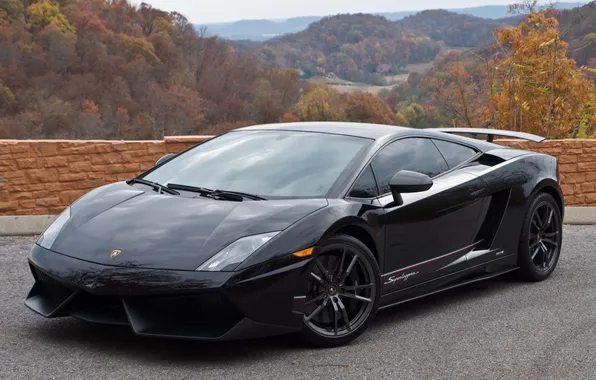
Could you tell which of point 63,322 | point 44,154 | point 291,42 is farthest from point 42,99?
point 63,322

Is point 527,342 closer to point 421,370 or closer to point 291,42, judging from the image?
point 421,370

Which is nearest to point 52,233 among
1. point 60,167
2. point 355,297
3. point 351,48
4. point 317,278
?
point 317,278

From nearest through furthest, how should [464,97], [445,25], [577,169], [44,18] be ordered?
[577,169] < [464,97] < [44,18] < [445,25]

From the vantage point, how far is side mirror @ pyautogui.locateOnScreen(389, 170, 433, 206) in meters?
5.09

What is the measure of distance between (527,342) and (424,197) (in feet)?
3.64

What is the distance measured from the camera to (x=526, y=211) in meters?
6.46

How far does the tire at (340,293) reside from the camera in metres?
4.64

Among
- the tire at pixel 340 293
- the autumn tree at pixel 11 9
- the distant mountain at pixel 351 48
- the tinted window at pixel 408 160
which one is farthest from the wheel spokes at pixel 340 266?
the distant mountain at pixel 351 48

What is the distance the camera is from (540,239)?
673 cm

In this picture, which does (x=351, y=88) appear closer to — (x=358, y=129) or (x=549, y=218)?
(x=549, y=218)

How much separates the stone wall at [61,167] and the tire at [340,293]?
4790 mm

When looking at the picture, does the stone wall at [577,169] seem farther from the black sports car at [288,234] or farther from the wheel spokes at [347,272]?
the wheel spokes at [347,272]

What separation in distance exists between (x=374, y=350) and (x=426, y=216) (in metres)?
1.09

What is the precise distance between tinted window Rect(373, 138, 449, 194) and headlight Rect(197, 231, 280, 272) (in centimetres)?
112
